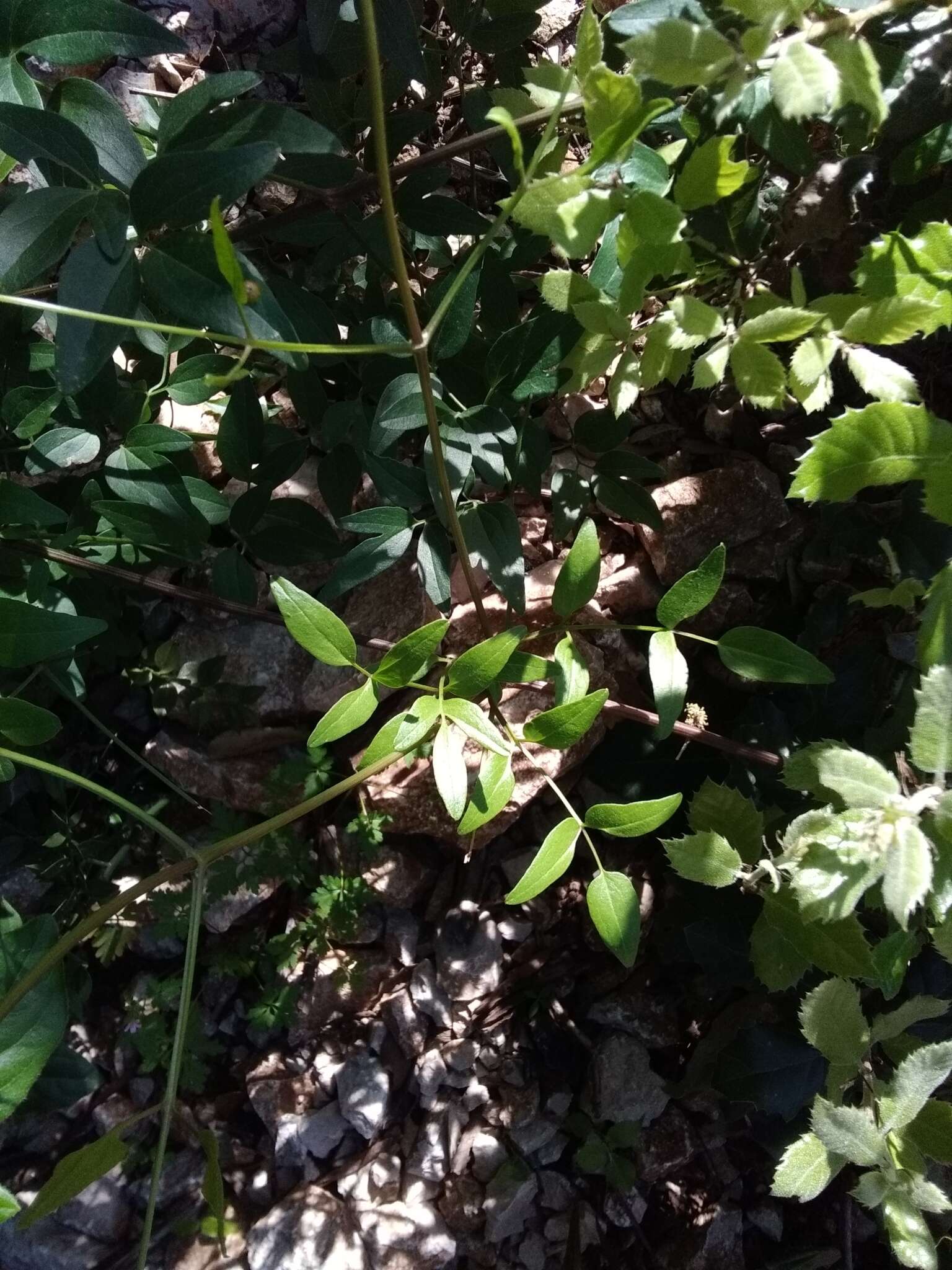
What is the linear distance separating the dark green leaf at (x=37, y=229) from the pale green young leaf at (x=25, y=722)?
502 mm

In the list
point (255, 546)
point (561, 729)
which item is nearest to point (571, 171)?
point (561, 729)

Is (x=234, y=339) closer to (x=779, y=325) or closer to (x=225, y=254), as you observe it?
(x=225, y=254)

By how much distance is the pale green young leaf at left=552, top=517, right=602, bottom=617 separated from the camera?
1.19 metres

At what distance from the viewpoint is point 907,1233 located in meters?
1.00

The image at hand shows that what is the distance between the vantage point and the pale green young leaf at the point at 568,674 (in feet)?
4.02

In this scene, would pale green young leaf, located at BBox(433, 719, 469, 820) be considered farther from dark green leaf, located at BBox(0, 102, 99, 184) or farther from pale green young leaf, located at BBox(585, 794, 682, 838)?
dark green leaf, located at BBox(0, 102, 99, 184)

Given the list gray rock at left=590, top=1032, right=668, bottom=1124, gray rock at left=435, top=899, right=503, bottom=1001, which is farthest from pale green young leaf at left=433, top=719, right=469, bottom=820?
gray rock at left=590, top=1032, right=668, bottom=1124

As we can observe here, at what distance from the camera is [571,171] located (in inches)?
32.8

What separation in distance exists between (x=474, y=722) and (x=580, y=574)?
0.27 meters

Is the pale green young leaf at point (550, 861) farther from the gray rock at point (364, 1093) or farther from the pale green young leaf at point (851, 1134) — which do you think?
the gray rock at point (364, 1093)

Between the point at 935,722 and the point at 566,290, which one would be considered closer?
the point at 935,722

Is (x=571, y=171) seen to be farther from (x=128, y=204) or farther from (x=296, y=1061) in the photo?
(x=296, y=1061)

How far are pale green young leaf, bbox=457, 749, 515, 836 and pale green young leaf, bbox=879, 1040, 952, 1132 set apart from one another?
0.58 m

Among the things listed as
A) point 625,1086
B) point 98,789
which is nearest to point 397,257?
point 98,789
